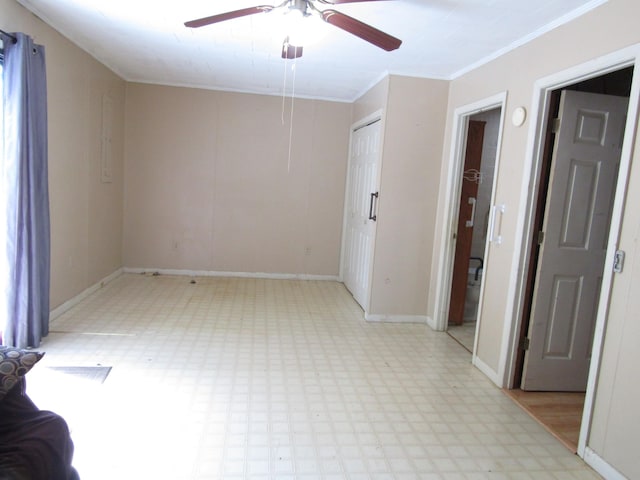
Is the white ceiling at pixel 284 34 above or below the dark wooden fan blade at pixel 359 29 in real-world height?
above

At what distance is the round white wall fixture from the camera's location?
2.92m

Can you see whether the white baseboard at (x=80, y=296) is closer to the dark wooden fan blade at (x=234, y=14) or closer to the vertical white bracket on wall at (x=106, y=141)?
the vertical white bracket on wall at (x=106, y=141)

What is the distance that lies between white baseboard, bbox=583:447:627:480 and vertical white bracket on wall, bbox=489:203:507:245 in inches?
56.5

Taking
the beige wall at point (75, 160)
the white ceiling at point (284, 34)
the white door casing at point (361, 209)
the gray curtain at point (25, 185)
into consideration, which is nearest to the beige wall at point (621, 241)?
the white ceiling at point (284, 34)

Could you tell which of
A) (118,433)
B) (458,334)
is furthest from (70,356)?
(458,334)

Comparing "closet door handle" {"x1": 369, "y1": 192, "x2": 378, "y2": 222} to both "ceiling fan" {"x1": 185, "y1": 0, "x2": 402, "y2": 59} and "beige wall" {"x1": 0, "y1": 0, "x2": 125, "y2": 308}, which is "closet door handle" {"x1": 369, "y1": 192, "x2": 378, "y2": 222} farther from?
"beige wall" {"x1": 0, "y1": 0, "x2": 125, "y2": 308}

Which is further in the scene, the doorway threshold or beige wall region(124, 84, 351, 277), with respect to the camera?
beige wall region(124, 84, 351, 277)

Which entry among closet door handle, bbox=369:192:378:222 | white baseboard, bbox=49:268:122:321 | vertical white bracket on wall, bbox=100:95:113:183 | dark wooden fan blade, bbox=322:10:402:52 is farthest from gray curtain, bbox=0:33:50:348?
closet door handle, bbox=369:192:378:222

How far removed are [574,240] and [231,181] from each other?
3953 mm

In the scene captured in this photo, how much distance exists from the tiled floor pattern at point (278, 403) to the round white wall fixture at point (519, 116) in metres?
1.82

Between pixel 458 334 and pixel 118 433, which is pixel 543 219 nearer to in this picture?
pixel 458 334

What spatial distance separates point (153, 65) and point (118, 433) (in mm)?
3667

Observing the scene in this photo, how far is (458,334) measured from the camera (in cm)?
412

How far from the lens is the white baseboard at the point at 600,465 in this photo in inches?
80.7
